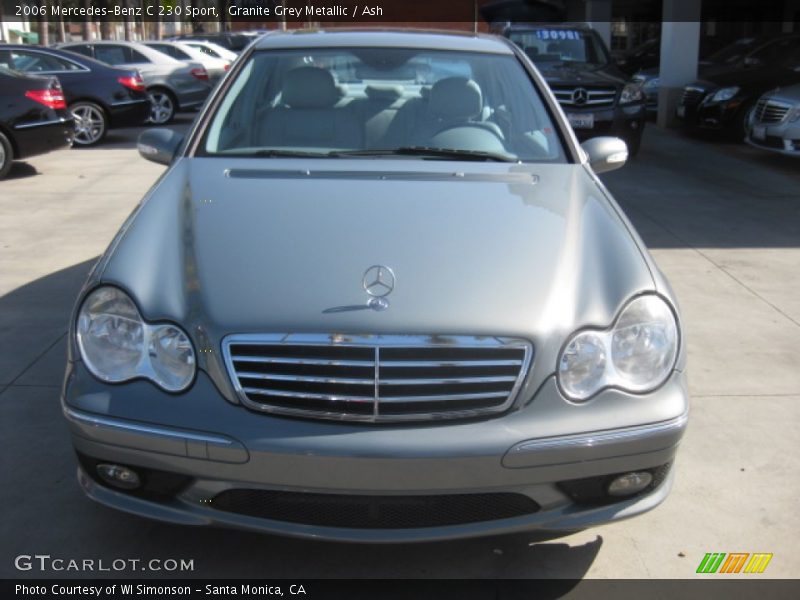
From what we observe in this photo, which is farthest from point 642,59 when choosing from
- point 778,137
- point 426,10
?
point 426,10

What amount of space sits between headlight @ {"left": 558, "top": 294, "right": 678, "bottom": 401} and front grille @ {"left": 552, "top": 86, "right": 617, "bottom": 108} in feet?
29.0

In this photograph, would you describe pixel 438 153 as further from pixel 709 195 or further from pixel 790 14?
pixel 790 14

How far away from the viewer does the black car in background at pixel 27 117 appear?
10.1 metres

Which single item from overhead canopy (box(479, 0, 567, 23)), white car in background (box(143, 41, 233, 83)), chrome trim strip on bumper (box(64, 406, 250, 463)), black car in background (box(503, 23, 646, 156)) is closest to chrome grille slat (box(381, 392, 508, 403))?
chrome trim strip on bumper (box(64, 406, 250, 463))

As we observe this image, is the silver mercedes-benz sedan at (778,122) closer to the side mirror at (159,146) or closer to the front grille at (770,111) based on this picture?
the front grille at (770,111)

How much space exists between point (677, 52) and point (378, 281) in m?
13.7

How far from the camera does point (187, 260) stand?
118 inches

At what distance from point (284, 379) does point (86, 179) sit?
8480mm

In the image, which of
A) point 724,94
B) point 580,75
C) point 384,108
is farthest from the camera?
point 724,94

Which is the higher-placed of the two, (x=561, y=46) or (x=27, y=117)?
(x=561, y=46)

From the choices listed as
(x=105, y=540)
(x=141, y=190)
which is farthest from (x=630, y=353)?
(x=141, y=190)

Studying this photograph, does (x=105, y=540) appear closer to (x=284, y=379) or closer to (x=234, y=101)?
(x=284, y=379)

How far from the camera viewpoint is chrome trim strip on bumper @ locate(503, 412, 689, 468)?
2588mm

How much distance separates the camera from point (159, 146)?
4266 millimetres
